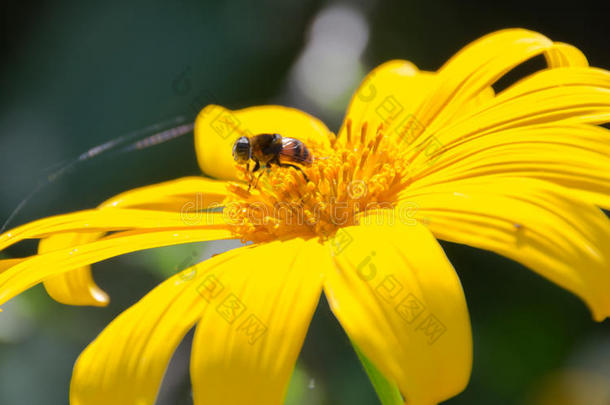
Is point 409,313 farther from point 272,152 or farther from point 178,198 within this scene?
point 178,198

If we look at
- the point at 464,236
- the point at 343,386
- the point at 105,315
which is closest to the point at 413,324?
the point at 464,236

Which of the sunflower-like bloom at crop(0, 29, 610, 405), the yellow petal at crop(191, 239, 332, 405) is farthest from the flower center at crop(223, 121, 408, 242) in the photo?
the yellow petal at crop(191, 239, 332, 405)

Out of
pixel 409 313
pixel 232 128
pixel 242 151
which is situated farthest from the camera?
pixel 232 128

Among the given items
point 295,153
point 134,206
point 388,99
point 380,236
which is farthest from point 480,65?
point 134,206

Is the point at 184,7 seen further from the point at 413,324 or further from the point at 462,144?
the point at 413,324

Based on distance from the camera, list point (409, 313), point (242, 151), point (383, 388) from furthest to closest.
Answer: point (242, 151) < point (383, 388) < point (409, 313)

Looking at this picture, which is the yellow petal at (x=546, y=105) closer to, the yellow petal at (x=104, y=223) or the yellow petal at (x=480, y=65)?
the yellow petal at (x=480, y=65)
